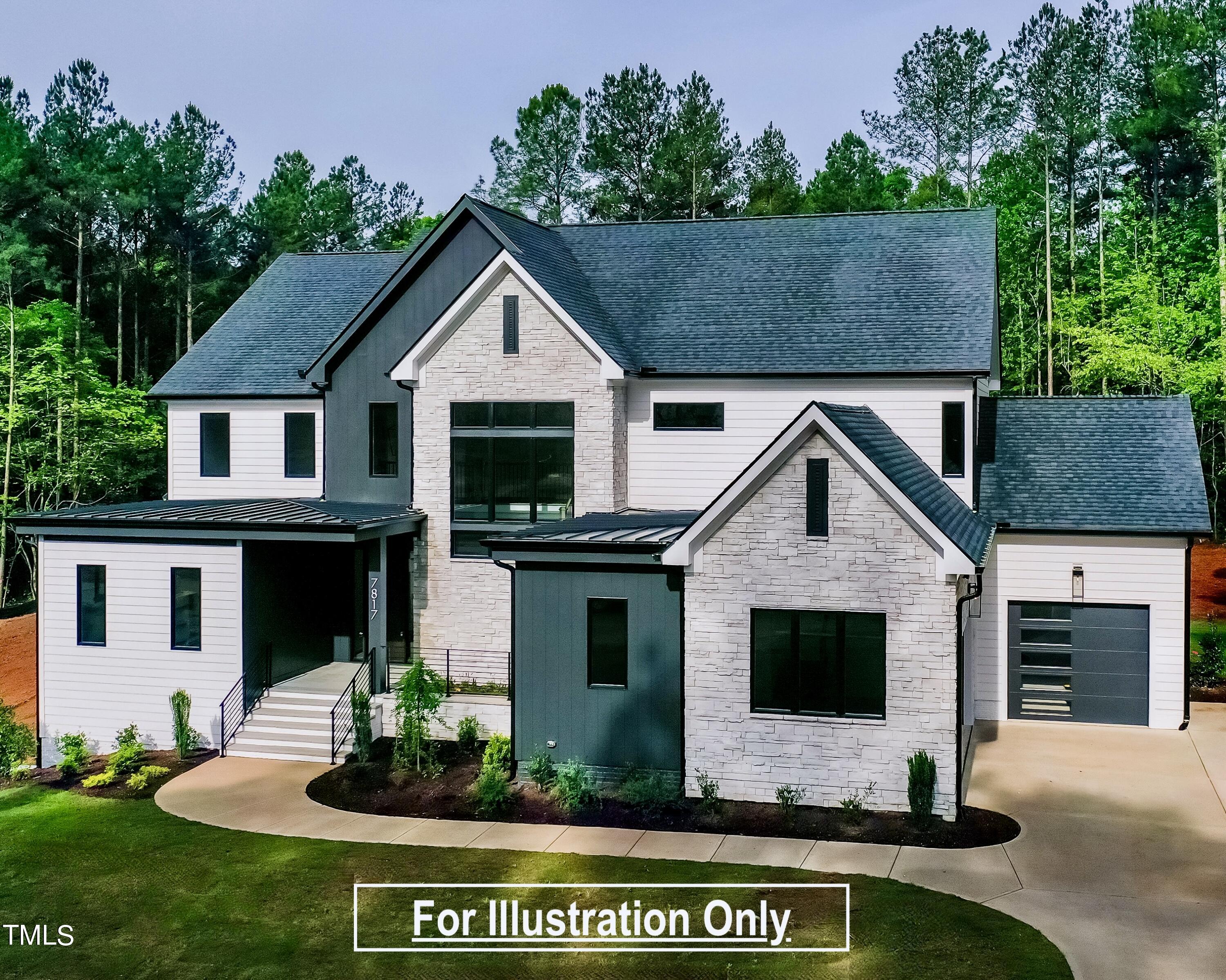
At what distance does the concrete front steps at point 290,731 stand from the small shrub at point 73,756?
93.8 inches

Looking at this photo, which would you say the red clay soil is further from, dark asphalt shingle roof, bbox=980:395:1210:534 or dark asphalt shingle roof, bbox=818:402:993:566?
dark asphalt shingle roof, bbox=980:395:1210:534

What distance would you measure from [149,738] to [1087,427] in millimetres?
18928

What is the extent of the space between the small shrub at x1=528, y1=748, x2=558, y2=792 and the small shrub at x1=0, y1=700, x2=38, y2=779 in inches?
366

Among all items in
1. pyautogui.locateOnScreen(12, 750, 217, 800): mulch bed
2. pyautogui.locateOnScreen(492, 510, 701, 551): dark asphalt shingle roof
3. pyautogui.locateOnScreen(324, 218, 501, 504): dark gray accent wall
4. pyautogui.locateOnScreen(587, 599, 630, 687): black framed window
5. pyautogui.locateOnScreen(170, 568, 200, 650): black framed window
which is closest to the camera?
pyautogui.locateOnScreen(492, 510, 701, 551): dark asphalt shingle roof

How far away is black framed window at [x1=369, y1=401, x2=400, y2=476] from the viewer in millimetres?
23734

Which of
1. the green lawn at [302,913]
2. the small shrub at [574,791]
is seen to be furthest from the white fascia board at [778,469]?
the green lawn at [302,913]

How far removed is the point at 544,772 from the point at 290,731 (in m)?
5.16

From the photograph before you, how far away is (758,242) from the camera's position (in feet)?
86.0

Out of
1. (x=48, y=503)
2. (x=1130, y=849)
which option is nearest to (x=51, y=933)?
(x=1130, y=849)

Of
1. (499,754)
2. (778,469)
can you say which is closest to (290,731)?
(499,754)

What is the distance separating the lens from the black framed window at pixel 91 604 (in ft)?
67.4

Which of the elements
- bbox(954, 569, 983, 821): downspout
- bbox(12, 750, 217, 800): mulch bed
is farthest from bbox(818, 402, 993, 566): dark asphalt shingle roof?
bbox(12, 750, 217, 800): mulch bed

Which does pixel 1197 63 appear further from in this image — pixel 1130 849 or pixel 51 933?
pixel 51 933

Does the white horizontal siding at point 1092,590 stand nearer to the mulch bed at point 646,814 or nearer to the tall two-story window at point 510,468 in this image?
Result: the mulch bed at point 646,814
